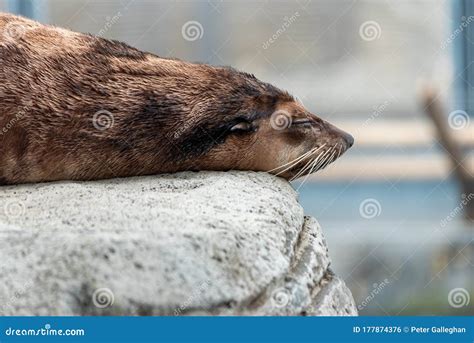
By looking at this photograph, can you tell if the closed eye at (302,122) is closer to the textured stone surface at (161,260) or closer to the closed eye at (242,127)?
the closed eye at (242,127)

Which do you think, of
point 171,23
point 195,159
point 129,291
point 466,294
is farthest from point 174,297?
point 171,23

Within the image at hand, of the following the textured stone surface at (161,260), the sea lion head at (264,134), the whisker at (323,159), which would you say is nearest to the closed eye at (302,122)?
the sea lion head at (264,134)

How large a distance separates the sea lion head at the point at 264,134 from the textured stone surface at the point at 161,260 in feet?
1.73

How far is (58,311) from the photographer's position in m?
2.97

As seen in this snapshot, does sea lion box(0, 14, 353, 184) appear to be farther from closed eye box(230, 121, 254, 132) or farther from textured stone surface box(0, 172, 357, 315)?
textured stone surface box(0, 172, 357, 315)

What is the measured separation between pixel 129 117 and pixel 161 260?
45.7 inches

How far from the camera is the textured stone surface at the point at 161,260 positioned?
2953mm

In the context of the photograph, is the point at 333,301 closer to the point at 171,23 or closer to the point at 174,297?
the point at 174,297

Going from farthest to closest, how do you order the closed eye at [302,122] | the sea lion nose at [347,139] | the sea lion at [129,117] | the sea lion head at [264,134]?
the sea lion nose at [347,139] → the closed eye at [302,122] → the sea lion head at [264,134] → the sea lion at [129,117]

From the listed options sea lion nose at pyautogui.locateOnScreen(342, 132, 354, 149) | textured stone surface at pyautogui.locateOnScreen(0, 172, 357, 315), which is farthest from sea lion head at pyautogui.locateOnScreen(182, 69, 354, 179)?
textured stone surface at pyautogui.locateOnScreen(0, 172, 357, 315)

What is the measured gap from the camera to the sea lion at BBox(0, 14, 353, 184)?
3.91 m

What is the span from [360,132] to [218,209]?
2903 mm

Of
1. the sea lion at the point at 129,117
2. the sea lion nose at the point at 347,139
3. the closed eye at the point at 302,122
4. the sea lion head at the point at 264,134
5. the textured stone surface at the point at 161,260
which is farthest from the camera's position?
the sea lion nose at the point at 347,139

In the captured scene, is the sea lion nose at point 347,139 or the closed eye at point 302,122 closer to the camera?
the closed eye at point 302,122
